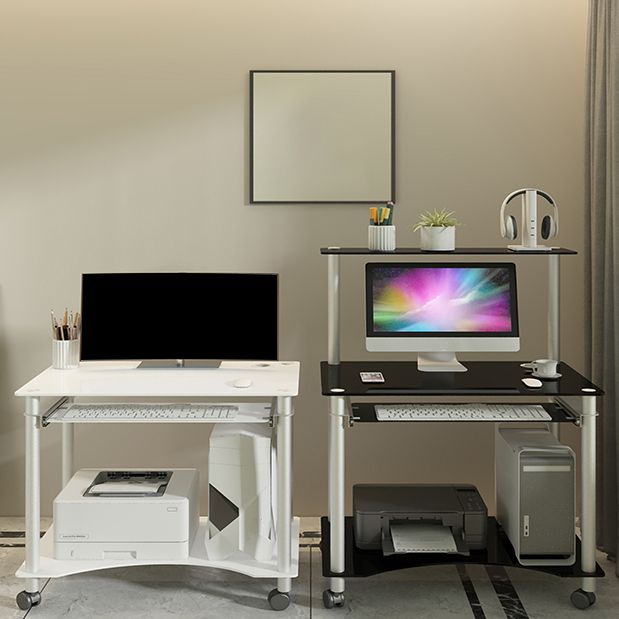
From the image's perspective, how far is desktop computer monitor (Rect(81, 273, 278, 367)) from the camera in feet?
10.8

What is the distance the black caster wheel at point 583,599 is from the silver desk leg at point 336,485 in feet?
2.45

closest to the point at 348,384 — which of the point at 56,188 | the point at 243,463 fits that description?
the point at 243,463

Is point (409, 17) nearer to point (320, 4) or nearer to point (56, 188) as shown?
point (320, 4)

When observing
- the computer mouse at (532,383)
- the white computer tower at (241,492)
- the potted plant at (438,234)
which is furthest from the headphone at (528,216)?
the white computer tower at (241,492)

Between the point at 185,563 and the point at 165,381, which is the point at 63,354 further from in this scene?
the point at 185,563

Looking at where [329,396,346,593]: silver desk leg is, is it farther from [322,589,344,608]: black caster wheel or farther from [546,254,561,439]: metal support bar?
[546,254,561,439]: metal support bar

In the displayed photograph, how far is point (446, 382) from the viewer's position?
302 centimetres

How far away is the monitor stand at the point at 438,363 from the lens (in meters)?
3.23

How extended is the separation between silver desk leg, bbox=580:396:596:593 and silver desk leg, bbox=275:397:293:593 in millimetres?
926

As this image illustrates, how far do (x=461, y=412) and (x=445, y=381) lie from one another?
0.47 feet

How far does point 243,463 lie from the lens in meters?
2.99

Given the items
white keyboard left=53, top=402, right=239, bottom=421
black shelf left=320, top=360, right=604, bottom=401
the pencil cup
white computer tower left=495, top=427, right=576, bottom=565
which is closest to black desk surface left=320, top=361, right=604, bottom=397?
black shelf left=320, top=360, right=604, bottom=401

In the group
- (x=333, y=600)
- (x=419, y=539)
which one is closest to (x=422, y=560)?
(x=419, y=539)

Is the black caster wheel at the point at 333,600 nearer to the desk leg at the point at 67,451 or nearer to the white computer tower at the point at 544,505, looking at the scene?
the white computer tower at the point at 544,505
